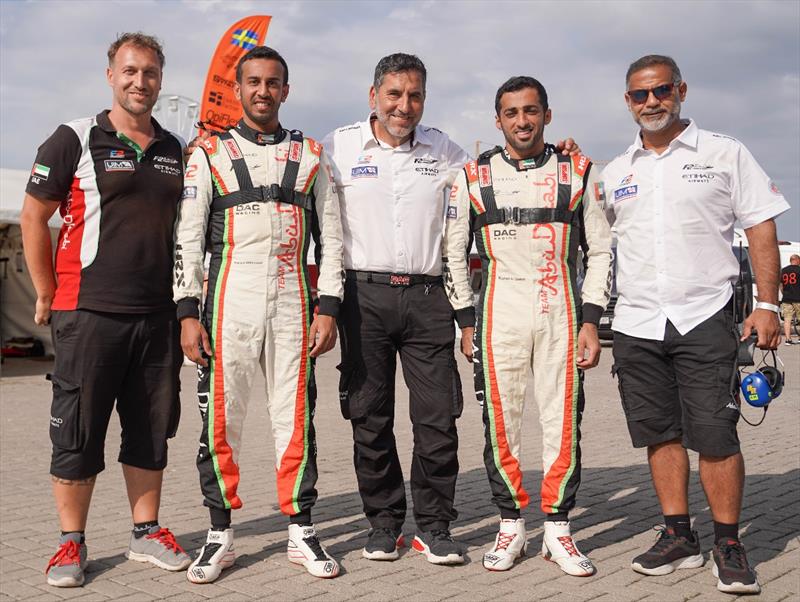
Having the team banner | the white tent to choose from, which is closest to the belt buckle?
the white tent

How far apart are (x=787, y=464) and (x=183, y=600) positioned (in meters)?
4.97

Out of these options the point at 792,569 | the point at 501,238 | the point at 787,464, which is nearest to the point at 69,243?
the point at 501,238

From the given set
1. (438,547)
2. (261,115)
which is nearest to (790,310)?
(438,547)

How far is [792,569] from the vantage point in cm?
430

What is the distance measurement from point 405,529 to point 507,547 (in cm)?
88

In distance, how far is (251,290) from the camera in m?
4.25

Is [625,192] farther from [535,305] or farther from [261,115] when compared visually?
[261,115]

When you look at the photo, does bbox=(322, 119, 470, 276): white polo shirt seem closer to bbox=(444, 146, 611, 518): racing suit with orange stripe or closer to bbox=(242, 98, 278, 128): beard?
bbox=(444, 146, 611, 518): racing suit with orange stripe

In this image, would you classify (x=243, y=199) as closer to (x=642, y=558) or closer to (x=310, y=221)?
(x=310, y=221)

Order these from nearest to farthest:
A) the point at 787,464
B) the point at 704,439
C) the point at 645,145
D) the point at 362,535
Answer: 1. the point at 704,439
2. the point at 645,145
3. the point at 362,535
4. the point at 787,464

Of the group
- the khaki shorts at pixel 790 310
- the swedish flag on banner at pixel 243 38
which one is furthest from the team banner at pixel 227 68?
the khaki shorts at pixel 790 310

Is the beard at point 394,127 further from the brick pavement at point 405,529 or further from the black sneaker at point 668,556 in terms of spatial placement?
the black sneaker at point 668,556

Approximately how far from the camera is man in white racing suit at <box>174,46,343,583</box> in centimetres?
424

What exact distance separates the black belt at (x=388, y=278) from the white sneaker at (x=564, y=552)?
1.37 meters
